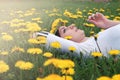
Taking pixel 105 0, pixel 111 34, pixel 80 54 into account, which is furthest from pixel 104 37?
pixel 105 0

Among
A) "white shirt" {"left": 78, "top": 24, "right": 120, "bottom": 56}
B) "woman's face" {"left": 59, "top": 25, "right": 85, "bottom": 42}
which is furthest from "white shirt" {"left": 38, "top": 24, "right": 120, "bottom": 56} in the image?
"woman's face" {"left": 59, "top": 25, "right": 85, "bottom": 42}

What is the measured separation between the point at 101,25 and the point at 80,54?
0.94 meters

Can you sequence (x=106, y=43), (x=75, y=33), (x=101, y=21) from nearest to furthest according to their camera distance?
(x=106, y=43), (x=75, y=33), (x=101, y=21)

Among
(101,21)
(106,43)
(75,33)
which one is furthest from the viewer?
(101,21)

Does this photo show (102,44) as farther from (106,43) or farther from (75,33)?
(75,33)

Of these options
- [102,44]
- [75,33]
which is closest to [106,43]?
[102,44]

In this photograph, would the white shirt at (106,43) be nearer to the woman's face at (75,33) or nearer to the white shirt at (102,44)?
the white shirt at (102,44)

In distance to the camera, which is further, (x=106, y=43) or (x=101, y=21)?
(x=101, y=21)

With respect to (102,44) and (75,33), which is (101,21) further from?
(102,44)

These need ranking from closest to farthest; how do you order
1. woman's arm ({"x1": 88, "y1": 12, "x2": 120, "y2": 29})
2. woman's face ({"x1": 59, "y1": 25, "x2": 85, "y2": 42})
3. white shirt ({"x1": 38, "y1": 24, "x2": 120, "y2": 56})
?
1. white shirt ({"x1": 38, "y1": 24, "x2": 120, "y2": 56})
2. woman's face ({"x1": 59, "y1": 25, "x2": 85, "y2": 42})
3. woman's arm ({"x1": 88, "y1": 12, "x2": 120, "y2": 29})

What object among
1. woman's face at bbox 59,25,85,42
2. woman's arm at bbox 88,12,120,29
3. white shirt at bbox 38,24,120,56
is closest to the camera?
white shirt at bbox 38,24,120,56

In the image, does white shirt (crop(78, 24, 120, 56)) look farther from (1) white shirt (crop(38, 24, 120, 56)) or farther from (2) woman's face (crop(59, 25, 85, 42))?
(2) woman's face (crop(59, 25, 85, 42))

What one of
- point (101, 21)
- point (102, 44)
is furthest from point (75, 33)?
point (101, 21)

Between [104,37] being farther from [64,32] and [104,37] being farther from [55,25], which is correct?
[55,25]
